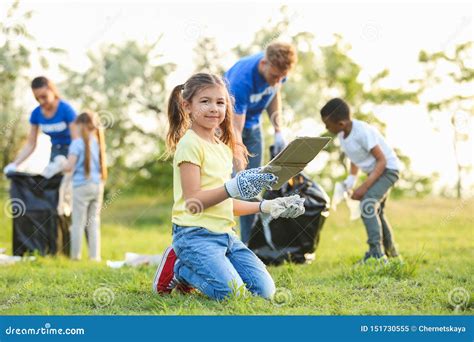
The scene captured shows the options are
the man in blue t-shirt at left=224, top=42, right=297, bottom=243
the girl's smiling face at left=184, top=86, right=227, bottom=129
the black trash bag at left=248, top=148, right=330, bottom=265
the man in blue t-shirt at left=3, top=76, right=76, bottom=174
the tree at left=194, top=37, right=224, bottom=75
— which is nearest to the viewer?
the girl's smiling face at left=184, top=86, right=227, bottom=129

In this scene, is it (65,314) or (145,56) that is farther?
(145,56)

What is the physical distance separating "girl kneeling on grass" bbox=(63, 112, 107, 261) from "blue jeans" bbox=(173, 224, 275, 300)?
288 centimetres

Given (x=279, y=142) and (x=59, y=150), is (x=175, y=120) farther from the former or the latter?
(x=59, y=150)

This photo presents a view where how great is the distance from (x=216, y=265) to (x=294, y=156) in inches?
26.2

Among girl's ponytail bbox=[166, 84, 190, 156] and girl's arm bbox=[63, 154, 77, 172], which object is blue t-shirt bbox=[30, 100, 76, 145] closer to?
girl's arm bbox=[63, 154, 77, 172]

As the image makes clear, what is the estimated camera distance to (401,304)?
3596 mm

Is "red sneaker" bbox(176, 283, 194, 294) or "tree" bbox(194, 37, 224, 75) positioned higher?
"tree" bbox(194, 37, 224, 75)

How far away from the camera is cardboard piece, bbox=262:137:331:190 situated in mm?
3371

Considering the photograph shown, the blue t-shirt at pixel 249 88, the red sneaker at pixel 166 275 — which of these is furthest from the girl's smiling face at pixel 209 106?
the blue t-shirt at pixel 249 88

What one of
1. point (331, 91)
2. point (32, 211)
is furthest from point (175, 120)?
point (331, 91)

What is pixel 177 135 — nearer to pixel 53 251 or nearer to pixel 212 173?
pixel 212 173

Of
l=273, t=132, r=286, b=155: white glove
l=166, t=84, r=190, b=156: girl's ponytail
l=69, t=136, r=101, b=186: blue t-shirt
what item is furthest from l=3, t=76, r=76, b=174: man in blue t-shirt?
l=166, t=84, r=190, b=156: girl's ponytail
